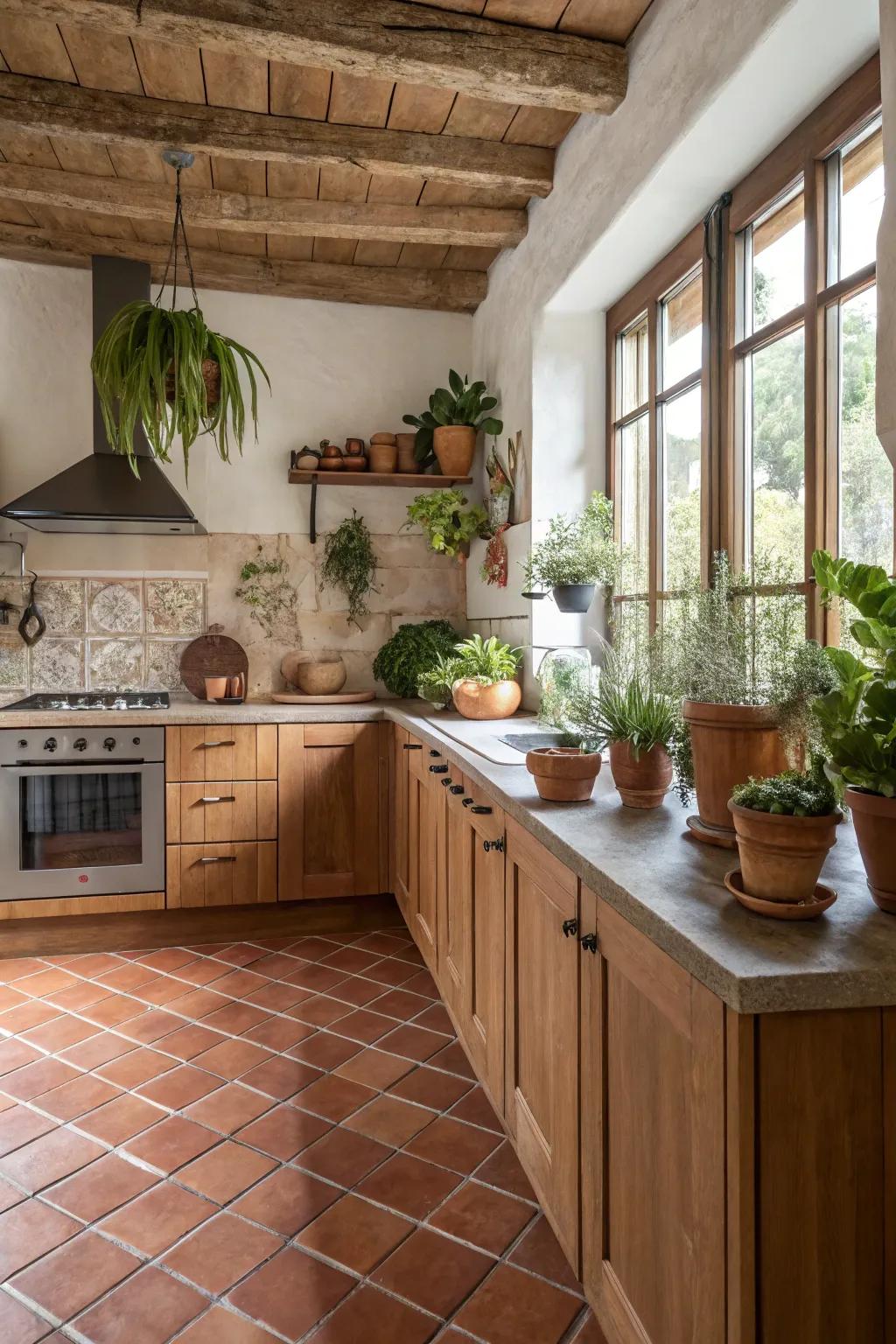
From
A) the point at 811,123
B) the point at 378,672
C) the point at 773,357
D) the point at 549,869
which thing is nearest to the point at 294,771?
the point at 378,672

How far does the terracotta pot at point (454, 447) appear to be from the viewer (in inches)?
143

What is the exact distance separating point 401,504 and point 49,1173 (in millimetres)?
2934

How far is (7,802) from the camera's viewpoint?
3107 mm

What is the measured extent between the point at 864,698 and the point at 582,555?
1705 mm

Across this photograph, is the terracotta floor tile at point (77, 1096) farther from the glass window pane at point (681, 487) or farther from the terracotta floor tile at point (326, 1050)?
the glass window pane at point (681, 487)

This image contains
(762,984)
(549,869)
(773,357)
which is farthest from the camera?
(773,357)

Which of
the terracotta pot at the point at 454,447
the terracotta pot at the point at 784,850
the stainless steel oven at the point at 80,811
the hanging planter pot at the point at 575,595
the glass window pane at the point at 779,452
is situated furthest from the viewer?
the terracotta pot at the point at 454,447

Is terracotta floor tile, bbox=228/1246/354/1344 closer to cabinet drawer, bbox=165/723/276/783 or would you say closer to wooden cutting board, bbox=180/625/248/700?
cabinet drawer, bbox=165/723/276/783

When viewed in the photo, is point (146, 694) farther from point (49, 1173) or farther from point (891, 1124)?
point (891, 1124)

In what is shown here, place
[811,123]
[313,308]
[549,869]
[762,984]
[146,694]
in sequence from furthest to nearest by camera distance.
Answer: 1. [313,308]
2. [146,694]
3. [811,123]
4. [549,869]
5. [762,984]

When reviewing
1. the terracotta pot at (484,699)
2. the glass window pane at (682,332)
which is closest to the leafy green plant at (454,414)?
the glass window pane at (682,332)

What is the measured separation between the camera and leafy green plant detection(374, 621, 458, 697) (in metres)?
3.59

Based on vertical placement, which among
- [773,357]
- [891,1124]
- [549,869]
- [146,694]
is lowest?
[891,1124]

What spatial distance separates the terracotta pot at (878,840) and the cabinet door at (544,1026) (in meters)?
0.47
